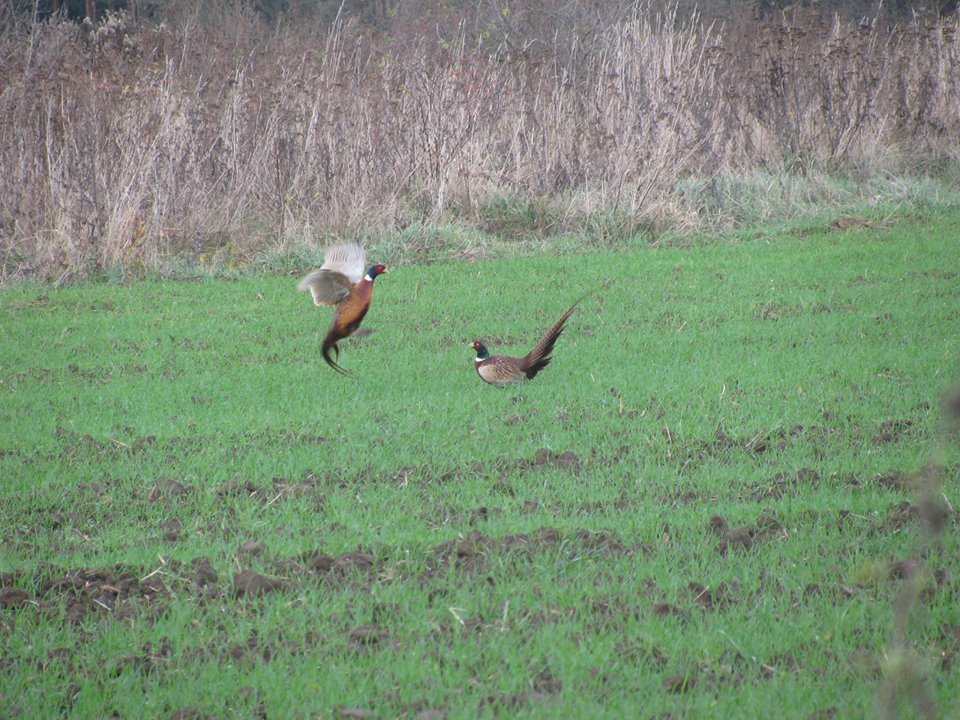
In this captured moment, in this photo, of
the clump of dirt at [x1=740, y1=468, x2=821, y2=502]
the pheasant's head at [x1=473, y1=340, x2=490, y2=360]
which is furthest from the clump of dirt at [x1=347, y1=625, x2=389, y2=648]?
the pheasant's head at [x1=473, y1=340, x2=490, y2=360]

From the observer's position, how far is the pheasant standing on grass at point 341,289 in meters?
6.91

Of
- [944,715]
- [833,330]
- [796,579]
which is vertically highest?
[944,715]

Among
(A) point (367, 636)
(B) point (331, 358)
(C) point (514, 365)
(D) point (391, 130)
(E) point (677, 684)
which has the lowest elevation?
(B) point (331, 358)

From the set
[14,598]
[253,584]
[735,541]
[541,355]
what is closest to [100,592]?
[14,598]

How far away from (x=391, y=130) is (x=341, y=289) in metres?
5.92

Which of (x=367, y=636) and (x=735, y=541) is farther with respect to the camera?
(x=735, y=541)

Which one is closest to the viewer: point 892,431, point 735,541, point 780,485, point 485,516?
point 735,541

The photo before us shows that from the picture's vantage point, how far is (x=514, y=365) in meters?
6.65

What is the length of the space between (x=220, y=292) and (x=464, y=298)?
2.37 m

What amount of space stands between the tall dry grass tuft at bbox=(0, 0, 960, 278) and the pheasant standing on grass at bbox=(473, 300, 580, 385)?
5518 millimetres

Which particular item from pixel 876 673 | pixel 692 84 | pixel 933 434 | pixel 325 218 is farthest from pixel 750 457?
pixel 692 84

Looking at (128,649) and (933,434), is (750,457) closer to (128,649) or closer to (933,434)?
(933,434)

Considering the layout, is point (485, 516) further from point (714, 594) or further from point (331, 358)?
point (331, 358)

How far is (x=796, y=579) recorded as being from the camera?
3.82m
